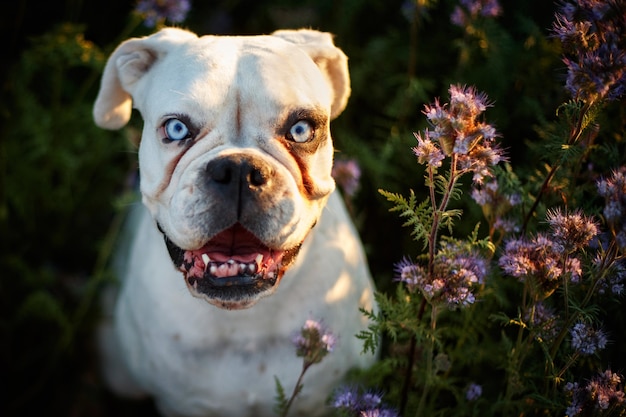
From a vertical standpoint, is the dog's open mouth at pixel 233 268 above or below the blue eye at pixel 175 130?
below

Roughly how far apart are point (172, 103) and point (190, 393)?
1.19 meters

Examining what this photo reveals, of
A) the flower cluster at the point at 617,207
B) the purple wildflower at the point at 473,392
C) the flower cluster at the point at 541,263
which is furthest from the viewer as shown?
the purple wildflower at the point at 473,392

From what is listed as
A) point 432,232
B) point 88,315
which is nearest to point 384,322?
point 432,232

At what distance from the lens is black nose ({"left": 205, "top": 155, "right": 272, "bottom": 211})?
183cm

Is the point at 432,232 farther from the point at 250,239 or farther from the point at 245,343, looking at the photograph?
the point at 245,343

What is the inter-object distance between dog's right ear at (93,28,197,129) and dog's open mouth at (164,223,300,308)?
2.36 feet

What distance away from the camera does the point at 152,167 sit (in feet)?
6.91

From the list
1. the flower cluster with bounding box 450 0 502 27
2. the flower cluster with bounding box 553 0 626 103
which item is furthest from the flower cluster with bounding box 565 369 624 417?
the flower cluster with bounding box 450 0 502 27

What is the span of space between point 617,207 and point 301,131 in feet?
3.18

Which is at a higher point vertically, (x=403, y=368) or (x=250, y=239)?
(x=250, y=239)

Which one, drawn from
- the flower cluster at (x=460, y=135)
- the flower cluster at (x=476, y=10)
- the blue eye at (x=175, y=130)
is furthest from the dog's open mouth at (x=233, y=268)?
the flower cluster at (x=476, y=10)

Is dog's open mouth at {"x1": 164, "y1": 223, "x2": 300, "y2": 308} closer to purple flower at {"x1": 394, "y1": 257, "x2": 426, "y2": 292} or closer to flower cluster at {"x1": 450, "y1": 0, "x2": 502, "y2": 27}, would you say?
purple flower at {"x1": 394, "y1": 257, "x2": 426, "y2": 292}

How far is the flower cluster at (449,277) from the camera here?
175 centimetres

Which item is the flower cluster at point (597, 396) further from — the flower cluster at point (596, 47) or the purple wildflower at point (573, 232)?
the flower cluster at point (596, 47)
